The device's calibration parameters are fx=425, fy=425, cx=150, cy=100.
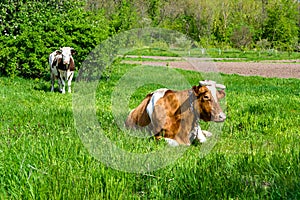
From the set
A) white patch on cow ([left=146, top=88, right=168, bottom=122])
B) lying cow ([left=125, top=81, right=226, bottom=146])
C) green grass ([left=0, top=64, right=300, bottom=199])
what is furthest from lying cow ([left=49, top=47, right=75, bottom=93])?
green grass ([left=0, top=64, right=300, bottom=199])

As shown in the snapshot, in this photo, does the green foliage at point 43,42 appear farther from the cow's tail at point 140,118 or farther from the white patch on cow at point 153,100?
the white patch on cow at point 153,100

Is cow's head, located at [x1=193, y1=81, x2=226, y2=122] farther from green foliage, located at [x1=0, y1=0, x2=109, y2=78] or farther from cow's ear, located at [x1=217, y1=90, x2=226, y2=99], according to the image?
green foliage, located at [x1=0, y1=0, x2=109, y2=78]

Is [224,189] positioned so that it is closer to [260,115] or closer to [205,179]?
[205,179]

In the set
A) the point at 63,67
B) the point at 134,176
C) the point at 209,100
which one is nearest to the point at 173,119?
the point at 209,100

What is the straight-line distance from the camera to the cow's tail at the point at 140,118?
539cm

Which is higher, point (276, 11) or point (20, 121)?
point (276, 11)

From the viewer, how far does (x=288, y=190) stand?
262cm

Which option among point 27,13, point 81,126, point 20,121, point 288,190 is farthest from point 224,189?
point 27,13

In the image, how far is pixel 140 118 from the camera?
5.49m

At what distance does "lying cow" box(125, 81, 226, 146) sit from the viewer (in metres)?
4.75

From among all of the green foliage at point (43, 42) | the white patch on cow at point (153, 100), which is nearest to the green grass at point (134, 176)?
the white patch on cow at point (153, 100)

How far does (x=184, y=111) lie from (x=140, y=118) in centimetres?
74

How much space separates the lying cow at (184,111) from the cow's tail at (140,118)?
75 millimetres

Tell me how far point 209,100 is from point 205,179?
1.86 m
